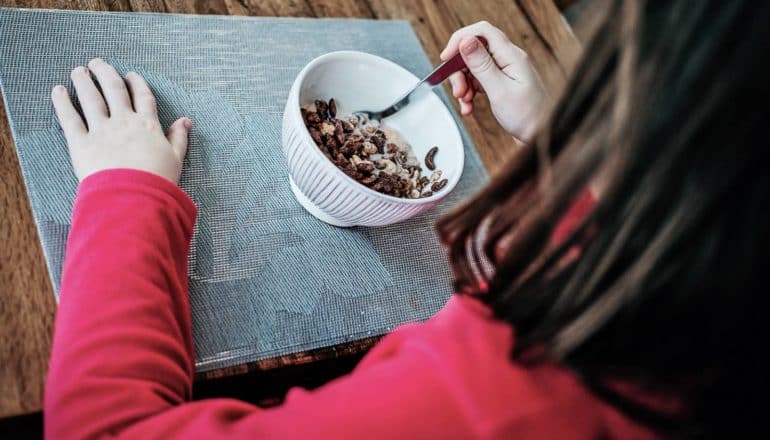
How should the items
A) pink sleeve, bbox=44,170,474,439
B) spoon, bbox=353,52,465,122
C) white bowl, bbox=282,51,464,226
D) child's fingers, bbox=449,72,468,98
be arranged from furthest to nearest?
1. child's fingers, bbox=449,72,468,98
2. spoon, bbox=353,52,465,122
3. white bowl, bbox=282,51,464,226
4. pink sleeve, bbox=44,170,474,439

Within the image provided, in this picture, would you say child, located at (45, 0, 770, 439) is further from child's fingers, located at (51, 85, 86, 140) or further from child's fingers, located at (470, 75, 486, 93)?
child's fingers, located at (470, 75, 486, 93)

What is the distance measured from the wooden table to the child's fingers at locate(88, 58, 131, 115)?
0.10 meters

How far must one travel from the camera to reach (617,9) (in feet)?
1.05

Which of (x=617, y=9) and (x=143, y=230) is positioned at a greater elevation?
(x=617, y=9)

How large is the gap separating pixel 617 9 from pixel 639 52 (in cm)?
3

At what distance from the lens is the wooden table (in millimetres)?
479

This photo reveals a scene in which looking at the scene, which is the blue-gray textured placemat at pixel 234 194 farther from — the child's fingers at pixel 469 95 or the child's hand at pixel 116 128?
the child's fingers at pixel 469 95

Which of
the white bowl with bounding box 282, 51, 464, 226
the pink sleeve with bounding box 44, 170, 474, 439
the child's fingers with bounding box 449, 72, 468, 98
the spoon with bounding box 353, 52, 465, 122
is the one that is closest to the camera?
the pink sleeve with bounding box 44, 170, 474, 439

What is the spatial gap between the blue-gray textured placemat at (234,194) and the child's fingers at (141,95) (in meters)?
0.02

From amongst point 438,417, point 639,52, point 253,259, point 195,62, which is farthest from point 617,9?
point 195,62

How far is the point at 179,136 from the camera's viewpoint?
Result: 2.04ft

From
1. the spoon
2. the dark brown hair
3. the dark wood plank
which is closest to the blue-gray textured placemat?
the dark wood plank

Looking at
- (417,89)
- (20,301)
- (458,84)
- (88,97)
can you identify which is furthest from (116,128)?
(458,84)

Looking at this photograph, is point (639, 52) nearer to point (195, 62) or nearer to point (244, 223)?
point (244, 223)
